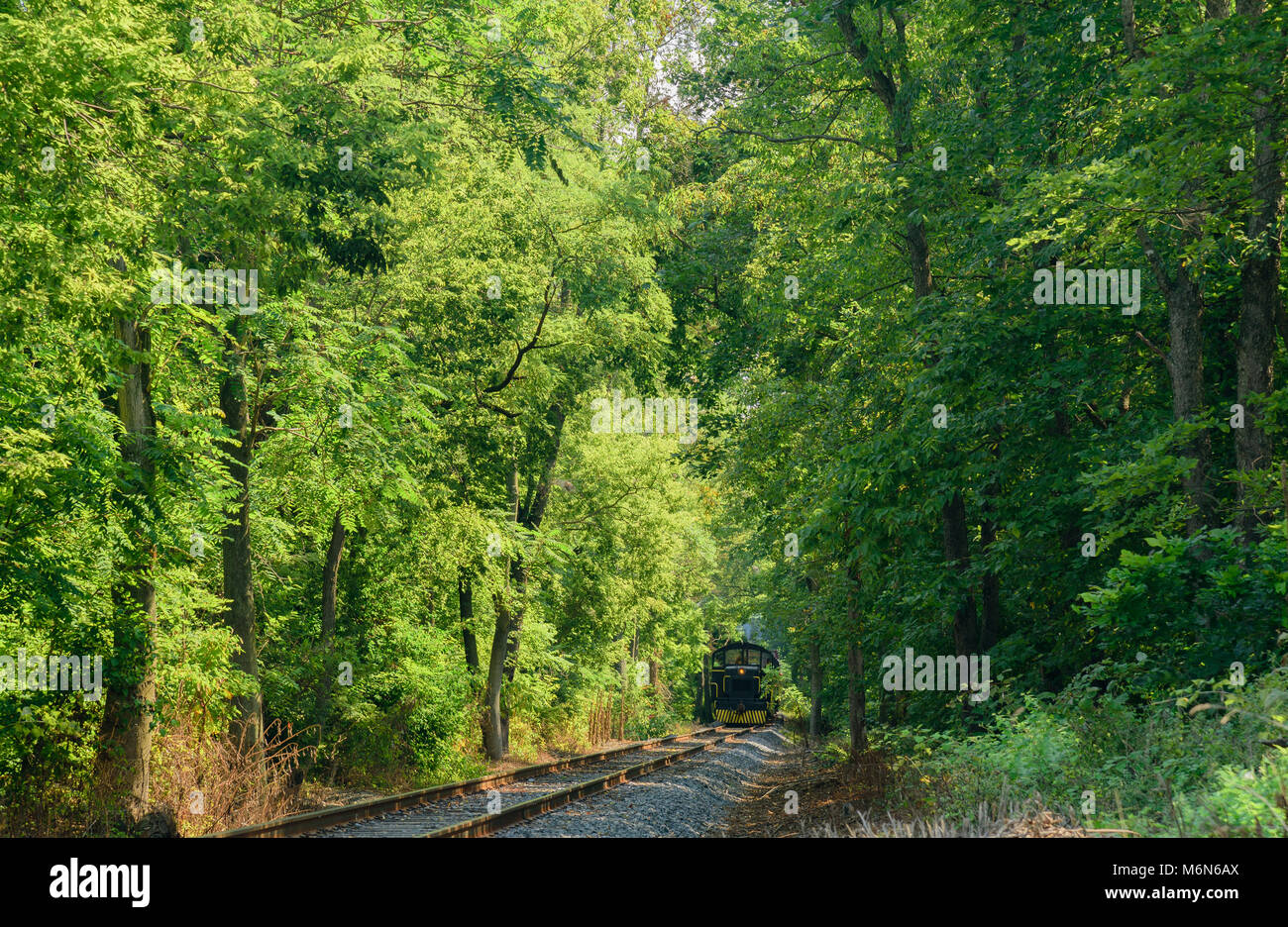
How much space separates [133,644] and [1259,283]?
1347 cm

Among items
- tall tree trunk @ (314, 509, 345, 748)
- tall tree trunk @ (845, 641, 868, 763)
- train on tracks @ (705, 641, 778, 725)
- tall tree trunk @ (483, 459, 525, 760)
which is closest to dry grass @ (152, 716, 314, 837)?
tall tree trunk @ (314, 509, 345, 748)

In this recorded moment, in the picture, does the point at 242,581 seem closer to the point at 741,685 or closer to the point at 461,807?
the point at 461,807

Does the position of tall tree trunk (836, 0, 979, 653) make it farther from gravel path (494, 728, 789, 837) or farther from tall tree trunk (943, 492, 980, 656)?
gravel path (494, 728, 789, 837)

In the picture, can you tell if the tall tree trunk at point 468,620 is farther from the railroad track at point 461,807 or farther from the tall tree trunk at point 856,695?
the tall tree trunk at point 856,695

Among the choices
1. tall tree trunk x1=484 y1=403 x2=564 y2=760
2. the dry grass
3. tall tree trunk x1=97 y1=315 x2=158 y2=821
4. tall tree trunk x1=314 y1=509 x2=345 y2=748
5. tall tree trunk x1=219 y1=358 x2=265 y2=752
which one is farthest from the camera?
tall tree trunk x1=484 y1=403 x2=564 y2=760

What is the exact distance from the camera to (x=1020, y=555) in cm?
1422

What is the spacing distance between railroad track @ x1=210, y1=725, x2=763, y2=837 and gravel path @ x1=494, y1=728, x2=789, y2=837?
288 mm

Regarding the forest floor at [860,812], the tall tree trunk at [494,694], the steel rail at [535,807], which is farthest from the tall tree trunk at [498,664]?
the forest floor at [860,812]

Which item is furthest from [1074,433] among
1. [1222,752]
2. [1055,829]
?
[1055,829]

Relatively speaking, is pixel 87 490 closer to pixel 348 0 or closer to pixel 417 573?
pixel 348 0

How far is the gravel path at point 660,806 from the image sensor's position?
12.6 metres

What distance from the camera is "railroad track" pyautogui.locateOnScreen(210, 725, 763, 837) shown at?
38.0 ft

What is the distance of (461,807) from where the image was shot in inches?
585

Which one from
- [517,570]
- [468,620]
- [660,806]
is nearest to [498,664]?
[468,620]
